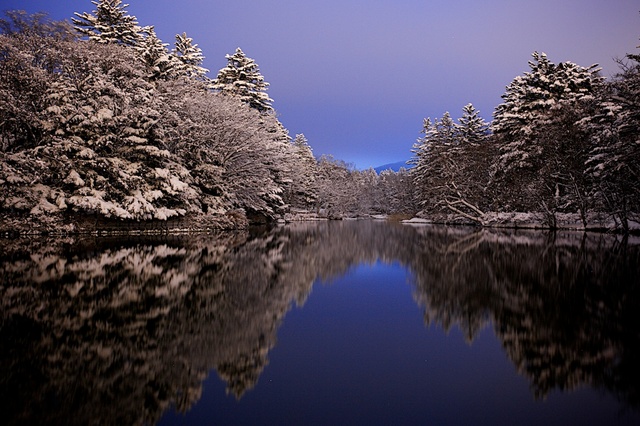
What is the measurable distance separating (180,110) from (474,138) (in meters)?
35.2

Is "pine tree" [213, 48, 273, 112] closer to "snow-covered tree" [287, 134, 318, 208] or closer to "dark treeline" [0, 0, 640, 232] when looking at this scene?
"dark treeline" [0, 0, 640, 232]

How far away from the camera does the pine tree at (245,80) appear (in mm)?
39781

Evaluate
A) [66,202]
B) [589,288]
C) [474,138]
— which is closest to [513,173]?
[474,138]

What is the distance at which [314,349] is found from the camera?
168 inches

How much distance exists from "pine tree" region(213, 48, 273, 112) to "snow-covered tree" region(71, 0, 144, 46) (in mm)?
8020

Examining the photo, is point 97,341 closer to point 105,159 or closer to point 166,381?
point 166,381

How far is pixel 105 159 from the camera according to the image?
63.5 feet

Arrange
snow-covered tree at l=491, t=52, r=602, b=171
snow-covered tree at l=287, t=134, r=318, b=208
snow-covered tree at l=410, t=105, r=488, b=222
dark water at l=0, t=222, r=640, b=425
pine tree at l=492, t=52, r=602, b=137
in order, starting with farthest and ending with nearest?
1. snow-covered tree at l=287, t=134, r=318, b=208
2. snow-covered tree at l=410, t=105, r=488, b=222
3. pine tree at l=492, t=52, r=602, b=137
4. snow-covered tree at l=491, t=52, r=602, b=171
5. dark water at l=0, t=222, r=640, b=425

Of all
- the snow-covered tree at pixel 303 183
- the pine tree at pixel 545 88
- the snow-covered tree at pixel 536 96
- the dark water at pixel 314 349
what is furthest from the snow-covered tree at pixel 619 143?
the snow-covered tree at pixel 303 183

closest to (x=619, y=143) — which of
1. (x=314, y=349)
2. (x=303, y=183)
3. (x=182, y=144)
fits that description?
(x=314, y=349)

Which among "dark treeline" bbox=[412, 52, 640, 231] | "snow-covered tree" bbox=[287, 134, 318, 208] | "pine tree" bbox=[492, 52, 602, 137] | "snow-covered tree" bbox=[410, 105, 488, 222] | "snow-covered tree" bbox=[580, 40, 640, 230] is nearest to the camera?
"snow-covered tree" bbox=[580, 40, 640, 230]

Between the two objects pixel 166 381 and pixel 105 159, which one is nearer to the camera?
pixel 166 381

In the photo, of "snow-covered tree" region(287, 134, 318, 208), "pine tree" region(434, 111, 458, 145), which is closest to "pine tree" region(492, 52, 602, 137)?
"pine tree" region(434, 111, 458, 145)

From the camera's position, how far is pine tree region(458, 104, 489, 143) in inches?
1932
